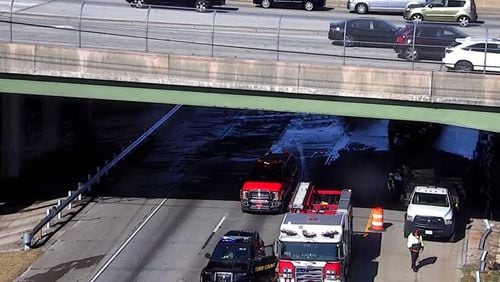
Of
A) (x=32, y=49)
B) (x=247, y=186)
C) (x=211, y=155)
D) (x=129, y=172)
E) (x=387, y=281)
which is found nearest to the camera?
(x=387, y=281)

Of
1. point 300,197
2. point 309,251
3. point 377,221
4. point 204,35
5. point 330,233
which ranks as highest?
point 204,35

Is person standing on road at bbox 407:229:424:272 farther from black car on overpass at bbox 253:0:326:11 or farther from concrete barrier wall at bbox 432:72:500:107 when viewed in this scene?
black car on overpass at bbox 253:0:326:11

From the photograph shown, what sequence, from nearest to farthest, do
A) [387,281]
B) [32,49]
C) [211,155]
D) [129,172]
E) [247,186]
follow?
[387,281], [32,49], [247,186], [129,172], [211,155]

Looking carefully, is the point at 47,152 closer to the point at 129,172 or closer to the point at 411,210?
the point at 129,172

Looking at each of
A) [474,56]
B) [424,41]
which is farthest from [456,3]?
[474,56]

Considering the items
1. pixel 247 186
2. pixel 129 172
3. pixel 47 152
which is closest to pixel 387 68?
pixel 247 186

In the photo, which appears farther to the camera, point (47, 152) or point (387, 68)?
point (47, 152)

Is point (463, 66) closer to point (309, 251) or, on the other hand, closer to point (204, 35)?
point (309, 251)
